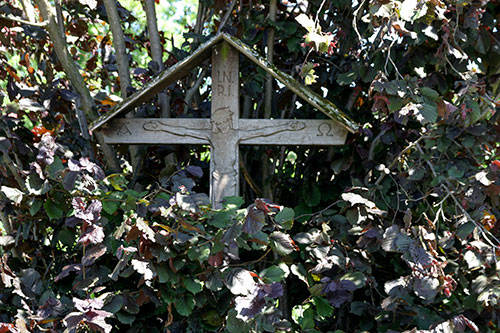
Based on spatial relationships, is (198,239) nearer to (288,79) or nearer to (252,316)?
(252,316)

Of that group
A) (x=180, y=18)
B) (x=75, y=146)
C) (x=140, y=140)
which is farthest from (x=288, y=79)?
(x=180, y=18)

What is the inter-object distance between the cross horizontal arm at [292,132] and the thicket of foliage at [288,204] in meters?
0.22

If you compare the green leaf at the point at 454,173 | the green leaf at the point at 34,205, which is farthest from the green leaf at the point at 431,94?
the green leaf at the point at 34,205

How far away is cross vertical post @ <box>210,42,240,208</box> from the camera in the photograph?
271 cm

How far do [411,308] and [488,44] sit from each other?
1.25 meters

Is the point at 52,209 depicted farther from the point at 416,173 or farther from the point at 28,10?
the point at 416,173

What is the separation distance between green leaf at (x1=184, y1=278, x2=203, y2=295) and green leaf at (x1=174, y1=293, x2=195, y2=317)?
0.08 m

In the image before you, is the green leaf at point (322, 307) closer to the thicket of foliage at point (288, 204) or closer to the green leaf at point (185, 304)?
Answer: the thicket of foliage at point (288, 204)

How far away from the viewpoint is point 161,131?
2.75 metres

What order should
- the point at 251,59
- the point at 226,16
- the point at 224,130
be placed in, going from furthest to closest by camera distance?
the point at 226,16 → the point at 224,130 → the point at 251,59

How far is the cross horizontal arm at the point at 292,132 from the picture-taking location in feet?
8.68

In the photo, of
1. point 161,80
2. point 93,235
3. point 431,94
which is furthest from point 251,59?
point 93,235

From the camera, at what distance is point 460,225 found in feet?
8.55

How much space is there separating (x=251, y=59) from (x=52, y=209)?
3.17 ft
